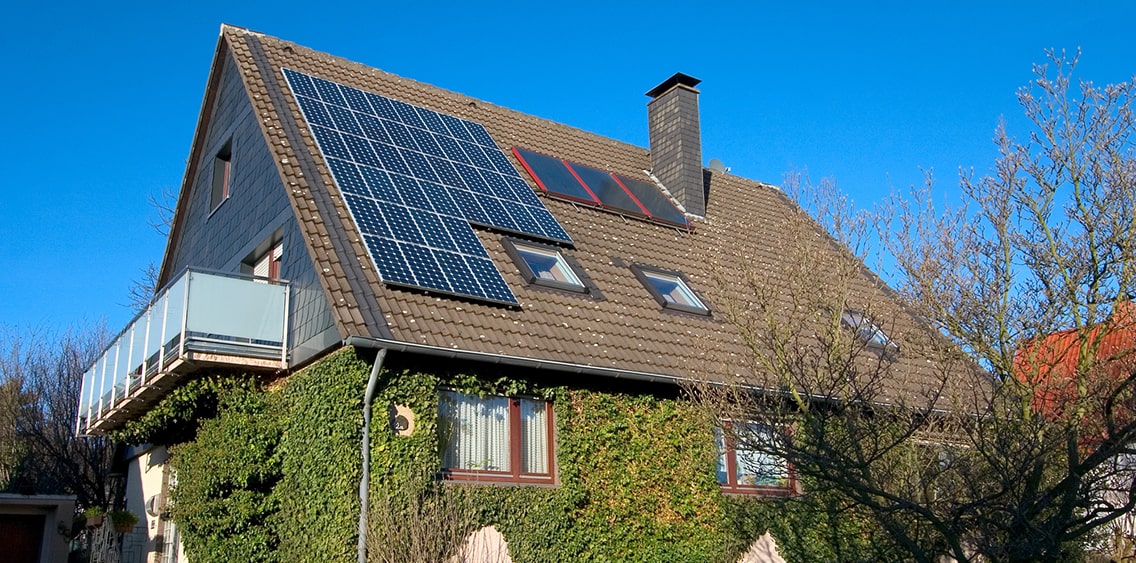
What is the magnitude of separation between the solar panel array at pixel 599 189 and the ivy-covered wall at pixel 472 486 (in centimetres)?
453

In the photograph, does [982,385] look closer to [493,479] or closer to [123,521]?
[493,479]

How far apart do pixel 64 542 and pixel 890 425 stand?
19393 mm

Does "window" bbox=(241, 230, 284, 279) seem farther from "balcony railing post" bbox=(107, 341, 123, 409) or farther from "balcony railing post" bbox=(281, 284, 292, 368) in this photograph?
"balcony railing post" bbox=(107, 341, 123, 409)

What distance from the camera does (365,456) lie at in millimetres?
11148

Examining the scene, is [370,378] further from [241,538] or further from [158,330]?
[158,330]

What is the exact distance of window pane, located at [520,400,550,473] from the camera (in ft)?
40.8

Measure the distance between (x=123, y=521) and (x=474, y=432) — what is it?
7.45 metres

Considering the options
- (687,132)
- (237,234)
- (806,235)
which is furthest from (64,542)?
(806,235)

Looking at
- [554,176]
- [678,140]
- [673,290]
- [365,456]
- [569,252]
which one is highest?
[678,140]

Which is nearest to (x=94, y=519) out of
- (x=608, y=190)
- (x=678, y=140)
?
(x=608, y=190)

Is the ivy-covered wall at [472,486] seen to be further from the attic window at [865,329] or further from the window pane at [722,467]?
the attic window at [865,329]

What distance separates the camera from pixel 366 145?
1513cm

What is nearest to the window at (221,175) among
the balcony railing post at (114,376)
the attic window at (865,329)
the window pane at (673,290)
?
the balcony railing post at (114,376)

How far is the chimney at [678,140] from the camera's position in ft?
63.5
